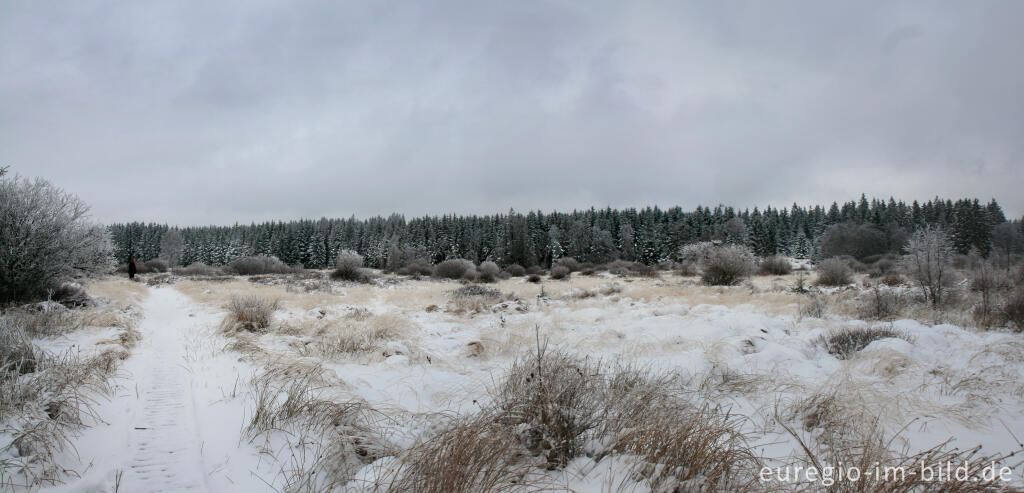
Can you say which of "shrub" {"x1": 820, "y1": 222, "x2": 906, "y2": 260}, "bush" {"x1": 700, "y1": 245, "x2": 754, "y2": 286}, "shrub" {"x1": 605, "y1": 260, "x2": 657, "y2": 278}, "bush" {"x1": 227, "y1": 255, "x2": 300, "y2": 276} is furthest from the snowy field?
"shrub" {"x1": 820, "y1": 222, "x2": 906, "y2": 260}

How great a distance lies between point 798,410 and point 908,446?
715 millimetres

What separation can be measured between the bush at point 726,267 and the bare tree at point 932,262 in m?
9.60

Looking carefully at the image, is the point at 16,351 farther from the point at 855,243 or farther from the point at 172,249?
the point at 172,249

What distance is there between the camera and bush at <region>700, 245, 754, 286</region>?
68.1 feet

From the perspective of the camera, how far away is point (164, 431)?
138 inches

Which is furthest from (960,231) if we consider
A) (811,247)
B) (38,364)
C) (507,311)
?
(38,364)

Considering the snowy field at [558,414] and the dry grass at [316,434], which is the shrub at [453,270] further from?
the dry grass at [316,434]

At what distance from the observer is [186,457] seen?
3082mm

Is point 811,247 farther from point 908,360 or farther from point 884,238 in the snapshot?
point 908,360

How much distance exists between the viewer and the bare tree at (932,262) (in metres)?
10.1

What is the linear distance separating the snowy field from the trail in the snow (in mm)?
19

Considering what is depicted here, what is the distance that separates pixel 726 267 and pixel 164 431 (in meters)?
22.4

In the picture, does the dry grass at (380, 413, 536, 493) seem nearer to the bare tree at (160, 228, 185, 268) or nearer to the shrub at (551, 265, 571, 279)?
the shrub at (551, 265, 571, 279)

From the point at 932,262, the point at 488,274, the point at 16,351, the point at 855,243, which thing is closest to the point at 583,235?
the point at 855,243
